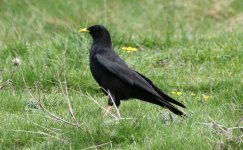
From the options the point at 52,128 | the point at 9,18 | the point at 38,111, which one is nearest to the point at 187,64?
the point at 38,111

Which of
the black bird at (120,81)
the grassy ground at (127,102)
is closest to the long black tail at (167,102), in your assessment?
the black bird at (120,81)

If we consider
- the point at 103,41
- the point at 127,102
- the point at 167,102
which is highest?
the point at 103,41

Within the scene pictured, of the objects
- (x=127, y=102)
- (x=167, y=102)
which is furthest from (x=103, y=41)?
(x=167, y=102)

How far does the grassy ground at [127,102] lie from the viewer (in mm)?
6141

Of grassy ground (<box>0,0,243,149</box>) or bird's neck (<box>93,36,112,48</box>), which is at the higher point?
bird's neck (<box>93,36,112,48</box>)

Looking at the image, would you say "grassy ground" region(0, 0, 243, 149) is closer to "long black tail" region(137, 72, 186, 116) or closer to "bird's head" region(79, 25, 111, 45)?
"long black tail" region(137, 72, 186, 116)

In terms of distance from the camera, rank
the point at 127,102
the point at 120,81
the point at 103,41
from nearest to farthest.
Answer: the point at 120,81 → the point at 103,41 → the point at 127,102

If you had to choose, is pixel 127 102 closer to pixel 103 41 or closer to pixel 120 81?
pixel 120 81

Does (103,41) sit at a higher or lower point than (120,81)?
higher

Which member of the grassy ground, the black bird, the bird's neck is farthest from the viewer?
the bird's neck

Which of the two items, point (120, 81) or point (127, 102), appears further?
point (127, 102)

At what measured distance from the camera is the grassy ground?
614 cm

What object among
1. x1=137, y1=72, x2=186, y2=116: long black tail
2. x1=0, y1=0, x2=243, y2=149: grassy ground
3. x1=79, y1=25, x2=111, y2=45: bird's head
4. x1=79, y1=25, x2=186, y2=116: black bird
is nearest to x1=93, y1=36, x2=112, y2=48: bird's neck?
x1=79, y1=25, x2=111, y2=45: bird's head

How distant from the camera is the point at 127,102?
7.66 meters
